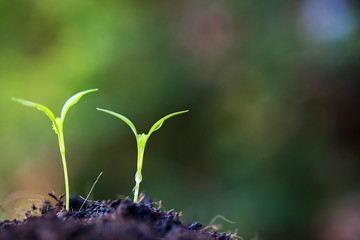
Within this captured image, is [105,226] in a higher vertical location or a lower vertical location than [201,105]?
lower

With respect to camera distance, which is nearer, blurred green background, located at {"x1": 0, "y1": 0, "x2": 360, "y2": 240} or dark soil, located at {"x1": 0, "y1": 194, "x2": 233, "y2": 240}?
dark soil, located at {"x1": 0, "y1": 194, "x2": 233, "y2": 240}

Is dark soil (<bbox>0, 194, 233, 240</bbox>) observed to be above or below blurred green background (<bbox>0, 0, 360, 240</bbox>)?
below

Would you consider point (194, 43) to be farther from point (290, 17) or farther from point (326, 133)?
point (326, 133)

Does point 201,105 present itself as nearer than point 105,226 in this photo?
No

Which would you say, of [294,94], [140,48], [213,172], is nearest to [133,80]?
[140,48]
